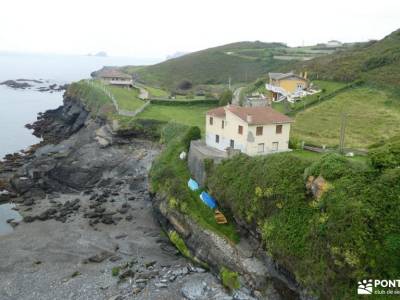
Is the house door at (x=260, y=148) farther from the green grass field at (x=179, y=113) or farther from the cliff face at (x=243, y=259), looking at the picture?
the green grass field at (x=179, y=113)

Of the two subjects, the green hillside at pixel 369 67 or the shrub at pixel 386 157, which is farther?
the green hillside at pixel 369 67

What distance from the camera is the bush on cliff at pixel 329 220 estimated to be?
18.6 m

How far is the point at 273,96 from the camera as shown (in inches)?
2542

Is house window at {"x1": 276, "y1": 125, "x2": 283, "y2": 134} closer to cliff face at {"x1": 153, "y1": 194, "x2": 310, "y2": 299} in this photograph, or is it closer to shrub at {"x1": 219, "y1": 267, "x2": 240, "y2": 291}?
cliff face at {"x1": 153, "y1": 194, "x2": 310, "y2": 299}

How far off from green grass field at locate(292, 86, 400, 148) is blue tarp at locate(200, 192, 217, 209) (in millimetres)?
13247

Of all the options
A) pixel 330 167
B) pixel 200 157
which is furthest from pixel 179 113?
pixel 330 167

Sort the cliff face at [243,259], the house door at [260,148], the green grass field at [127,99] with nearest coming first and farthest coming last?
the cliff face at [243,259] < the house door at [260,148] < the green grass field at [127,99]

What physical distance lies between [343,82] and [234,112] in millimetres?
36067

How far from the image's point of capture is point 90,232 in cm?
3275

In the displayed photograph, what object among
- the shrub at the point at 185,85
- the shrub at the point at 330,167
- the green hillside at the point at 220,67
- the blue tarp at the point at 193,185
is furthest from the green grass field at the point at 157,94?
the shrub at the point at 330,167

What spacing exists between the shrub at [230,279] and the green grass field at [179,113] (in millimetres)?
28971

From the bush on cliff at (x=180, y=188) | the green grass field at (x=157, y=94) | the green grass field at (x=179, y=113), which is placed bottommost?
the bush on cliff at (x=180, y=188)

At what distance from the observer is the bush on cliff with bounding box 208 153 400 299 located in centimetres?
1861

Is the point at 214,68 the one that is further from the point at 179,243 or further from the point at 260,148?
the point at 179,243
